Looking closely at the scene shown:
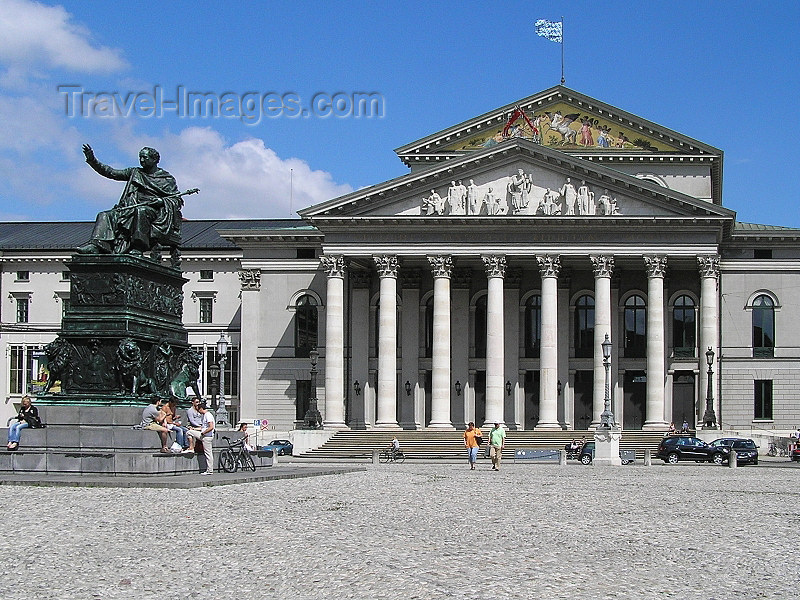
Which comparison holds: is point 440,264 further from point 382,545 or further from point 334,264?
point 382,545

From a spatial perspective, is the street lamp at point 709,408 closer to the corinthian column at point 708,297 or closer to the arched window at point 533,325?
the corinthian column at point 708,297

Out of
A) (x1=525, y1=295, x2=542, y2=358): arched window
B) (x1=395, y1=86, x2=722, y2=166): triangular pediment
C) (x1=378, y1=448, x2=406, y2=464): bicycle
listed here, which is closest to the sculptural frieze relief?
(x1=395, y1=86, x2=722, y2=166): triangular pediment

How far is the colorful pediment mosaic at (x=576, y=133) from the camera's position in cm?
7931

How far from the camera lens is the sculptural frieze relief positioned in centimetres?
7081

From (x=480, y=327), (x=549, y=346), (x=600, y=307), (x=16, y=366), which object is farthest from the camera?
(x=16, y=366)

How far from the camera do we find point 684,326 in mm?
76375

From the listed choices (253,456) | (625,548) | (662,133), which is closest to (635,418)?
(662,133)

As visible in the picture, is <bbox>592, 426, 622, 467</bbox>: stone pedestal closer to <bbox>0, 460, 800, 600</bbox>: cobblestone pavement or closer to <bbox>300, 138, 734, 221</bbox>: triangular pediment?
<bbox>300, 138, 734, 221</bbox>: triangular pediment

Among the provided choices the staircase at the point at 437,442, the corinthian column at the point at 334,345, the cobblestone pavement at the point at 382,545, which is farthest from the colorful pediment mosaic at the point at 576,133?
the cobblestone pavement at the point at 382,545

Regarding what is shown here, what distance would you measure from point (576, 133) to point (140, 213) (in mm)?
55290

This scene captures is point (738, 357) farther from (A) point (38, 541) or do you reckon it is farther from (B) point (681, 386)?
(A) point (38, 541)

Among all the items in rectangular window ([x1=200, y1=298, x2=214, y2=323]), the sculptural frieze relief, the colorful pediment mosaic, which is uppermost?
the colorful pediment mosaic

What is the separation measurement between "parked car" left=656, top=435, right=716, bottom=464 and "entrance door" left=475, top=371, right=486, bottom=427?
17.4 metres

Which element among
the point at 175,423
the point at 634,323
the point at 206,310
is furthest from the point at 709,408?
Answer: the point at 175,423
